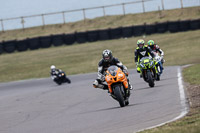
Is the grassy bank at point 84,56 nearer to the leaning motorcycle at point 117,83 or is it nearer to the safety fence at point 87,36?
the safety fence at point 87,36

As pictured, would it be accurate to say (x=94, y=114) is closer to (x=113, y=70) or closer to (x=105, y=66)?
(x=113, y=70)

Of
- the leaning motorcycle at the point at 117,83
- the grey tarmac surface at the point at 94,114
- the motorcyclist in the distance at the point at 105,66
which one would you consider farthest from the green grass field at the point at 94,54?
the leaning motorcycle at the point at 117,83

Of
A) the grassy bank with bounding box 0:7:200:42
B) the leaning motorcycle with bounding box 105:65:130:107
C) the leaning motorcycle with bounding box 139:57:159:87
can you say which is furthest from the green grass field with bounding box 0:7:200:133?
the leaning motorcycle with bounding box 105:65:130:107

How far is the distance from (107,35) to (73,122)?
106 feet

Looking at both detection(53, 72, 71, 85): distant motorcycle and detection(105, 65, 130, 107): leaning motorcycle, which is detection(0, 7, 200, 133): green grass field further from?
detection(105, 65, 130, 107): leaning motorcycle

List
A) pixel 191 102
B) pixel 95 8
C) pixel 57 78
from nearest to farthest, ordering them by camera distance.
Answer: pixel 191 102, pixel 57 78, pixel 95 8

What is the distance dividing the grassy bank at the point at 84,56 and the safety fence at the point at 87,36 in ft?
1.31

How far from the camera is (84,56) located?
38844 millimetres

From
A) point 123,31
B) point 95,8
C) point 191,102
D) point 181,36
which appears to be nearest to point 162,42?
point 181,36

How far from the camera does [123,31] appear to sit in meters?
42.4

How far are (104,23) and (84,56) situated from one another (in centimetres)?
1235

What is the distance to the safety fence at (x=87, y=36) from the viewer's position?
4128 centimetres

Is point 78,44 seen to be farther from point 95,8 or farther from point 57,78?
point 57,78

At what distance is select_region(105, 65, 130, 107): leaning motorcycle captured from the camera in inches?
464
